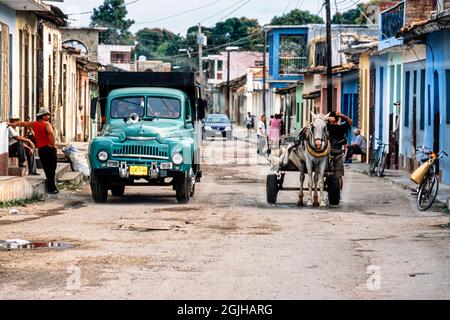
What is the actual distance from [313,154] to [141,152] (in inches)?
126

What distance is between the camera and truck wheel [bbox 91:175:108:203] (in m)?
21.5

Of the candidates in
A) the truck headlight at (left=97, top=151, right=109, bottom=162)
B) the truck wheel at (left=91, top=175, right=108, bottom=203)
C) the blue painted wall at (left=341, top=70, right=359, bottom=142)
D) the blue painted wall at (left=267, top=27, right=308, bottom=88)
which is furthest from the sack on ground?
the blue painted wall at (left=267, top=27, right=308, bottom=88)

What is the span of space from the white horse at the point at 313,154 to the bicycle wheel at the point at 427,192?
1.81 metres

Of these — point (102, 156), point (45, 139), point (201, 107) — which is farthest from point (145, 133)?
point (201, 107)

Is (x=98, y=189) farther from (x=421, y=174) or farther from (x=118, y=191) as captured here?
(x=421, y=174)

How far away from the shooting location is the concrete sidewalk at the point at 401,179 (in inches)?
904

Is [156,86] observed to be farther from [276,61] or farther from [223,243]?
[276,61]

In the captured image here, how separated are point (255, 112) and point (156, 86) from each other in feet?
233

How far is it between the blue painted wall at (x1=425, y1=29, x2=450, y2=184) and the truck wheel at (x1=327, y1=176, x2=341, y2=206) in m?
5.65

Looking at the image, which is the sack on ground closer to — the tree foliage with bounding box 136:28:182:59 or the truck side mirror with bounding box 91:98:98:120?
the truck side mirror with bounding box 91:98:98:120

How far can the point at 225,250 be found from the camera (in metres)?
14.1

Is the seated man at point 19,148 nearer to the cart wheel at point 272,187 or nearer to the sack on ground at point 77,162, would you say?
the sack on ground at point 77,162

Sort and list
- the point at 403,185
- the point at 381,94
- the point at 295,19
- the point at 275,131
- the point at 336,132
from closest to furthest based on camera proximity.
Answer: the point at 336,132, the point at 403,185, the point at 381,94, the point at 275,131, the point at 295,19

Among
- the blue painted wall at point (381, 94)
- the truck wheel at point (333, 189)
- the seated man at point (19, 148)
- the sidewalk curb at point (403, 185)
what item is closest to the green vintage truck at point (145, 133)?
the seated man at point (19, 148)
